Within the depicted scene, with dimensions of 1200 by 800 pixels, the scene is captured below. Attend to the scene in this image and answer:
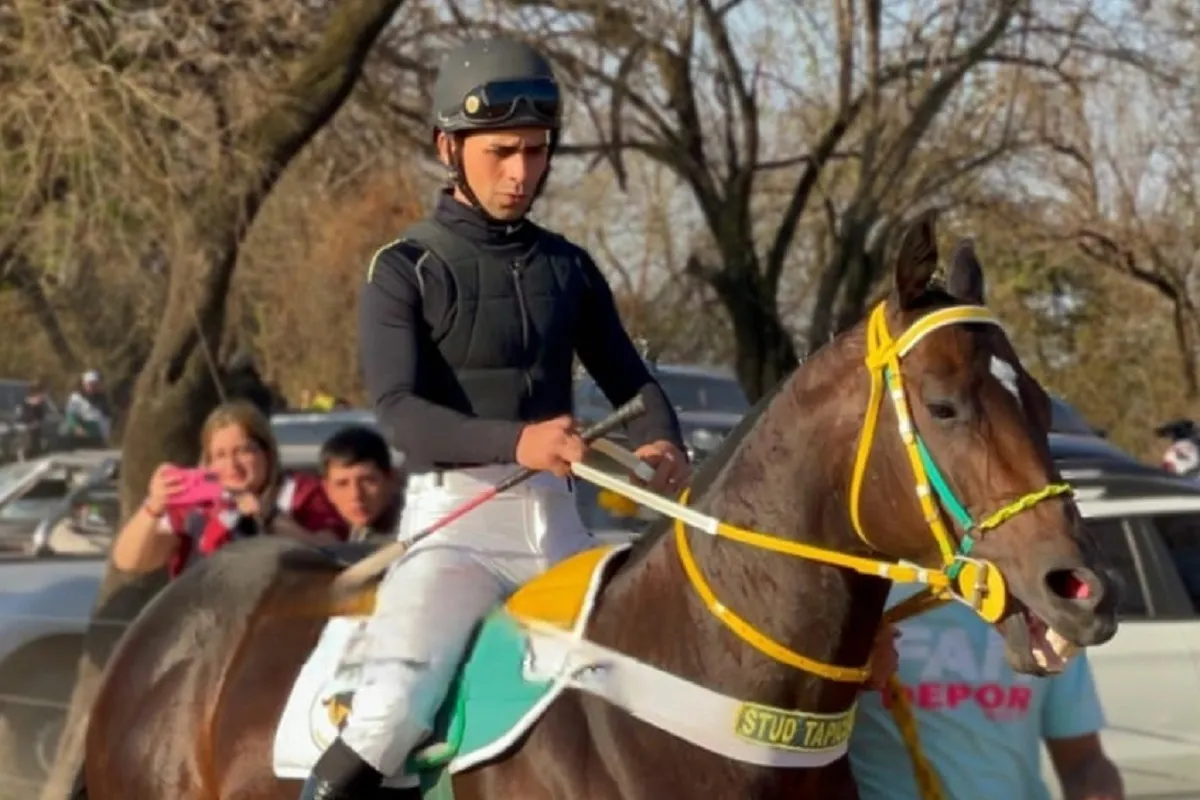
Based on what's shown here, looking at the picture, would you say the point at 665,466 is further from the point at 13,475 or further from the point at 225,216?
the point at 13,475

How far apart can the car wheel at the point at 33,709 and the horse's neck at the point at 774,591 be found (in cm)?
503

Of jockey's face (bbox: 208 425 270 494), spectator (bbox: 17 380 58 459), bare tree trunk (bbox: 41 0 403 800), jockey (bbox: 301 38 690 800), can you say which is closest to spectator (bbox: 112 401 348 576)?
jockey's face (bbox: 208 425 270 494)

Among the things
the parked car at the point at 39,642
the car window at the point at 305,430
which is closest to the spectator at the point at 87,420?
the car window at the point at 305,430

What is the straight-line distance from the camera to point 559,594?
4.28m

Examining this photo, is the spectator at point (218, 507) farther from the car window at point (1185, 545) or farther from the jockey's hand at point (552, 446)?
the car window at point (1185, 545)

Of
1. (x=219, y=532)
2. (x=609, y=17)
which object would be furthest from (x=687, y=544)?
(x=609, y=17)

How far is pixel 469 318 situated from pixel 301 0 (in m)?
7.29

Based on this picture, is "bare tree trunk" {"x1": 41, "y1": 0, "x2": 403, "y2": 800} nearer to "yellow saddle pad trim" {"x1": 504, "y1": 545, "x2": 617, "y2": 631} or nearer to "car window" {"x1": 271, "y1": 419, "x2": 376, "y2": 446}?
"car window" {"x1": 271, "y1": 419, "x2": 376, "y2": 446}

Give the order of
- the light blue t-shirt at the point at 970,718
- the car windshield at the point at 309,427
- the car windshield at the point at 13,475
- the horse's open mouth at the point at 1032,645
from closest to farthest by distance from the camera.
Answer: the horse's open mouth at the point at 1032,645 < the light blue t-shirt at the point at 970,718 < the car windshield at the point at 13,475 < the car windshield at the point at 309,427

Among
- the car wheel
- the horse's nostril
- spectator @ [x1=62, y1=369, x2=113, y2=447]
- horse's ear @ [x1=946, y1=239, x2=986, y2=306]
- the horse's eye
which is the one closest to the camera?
the horse's nostril

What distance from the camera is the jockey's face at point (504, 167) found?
4.47 m

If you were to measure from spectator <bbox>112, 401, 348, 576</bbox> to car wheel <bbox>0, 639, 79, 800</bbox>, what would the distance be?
1.92 m

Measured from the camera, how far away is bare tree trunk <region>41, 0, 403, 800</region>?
10.6 metres

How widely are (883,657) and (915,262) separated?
84 cm
